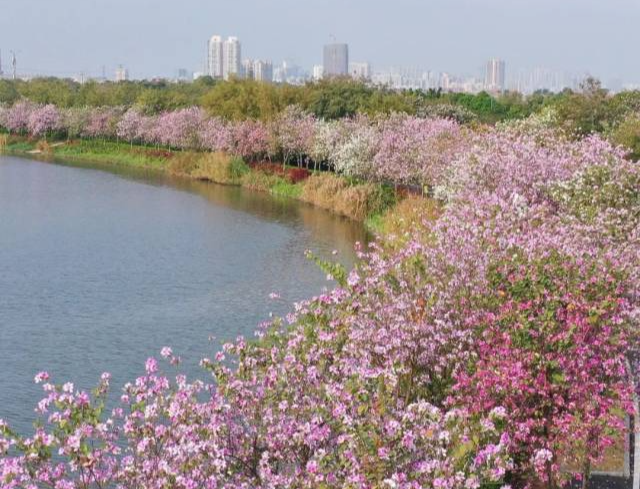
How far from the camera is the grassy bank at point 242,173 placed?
1875 inches

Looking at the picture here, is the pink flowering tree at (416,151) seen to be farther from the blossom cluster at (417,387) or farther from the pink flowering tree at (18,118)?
the pink flowering tree at (18,118)

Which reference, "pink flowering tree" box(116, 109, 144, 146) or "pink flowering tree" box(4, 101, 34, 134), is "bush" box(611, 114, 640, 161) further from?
"pink flowering tree" box(4, 101, 34, 134)

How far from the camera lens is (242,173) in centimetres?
6228

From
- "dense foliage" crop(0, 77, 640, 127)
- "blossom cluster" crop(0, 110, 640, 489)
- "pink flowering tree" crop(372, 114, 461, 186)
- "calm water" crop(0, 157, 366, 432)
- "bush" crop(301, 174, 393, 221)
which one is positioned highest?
"dense foliage" crop(0, 77, 640, 127)

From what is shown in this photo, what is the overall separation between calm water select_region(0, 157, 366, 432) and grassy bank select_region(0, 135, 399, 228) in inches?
53.1

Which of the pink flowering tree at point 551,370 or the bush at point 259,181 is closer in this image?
the pink flowering tree at point 551,370

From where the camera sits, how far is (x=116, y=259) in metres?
35.6

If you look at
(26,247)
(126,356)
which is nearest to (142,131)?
(26,247)

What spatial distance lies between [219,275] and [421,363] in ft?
69.9

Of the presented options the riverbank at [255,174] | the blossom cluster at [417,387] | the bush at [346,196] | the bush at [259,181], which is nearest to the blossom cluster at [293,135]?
the bush at [346,196]

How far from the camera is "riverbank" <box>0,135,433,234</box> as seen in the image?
46719 millimetres

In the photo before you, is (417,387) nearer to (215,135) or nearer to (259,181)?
(259,181)

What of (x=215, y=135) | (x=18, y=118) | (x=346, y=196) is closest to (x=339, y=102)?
(x=215, y=135)

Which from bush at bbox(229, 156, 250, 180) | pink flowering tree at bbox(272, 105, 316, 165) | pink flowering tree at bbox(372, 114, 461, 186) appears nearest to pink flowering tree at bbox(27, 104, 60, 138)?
bush at bbox(229, 156, 250, 180)
